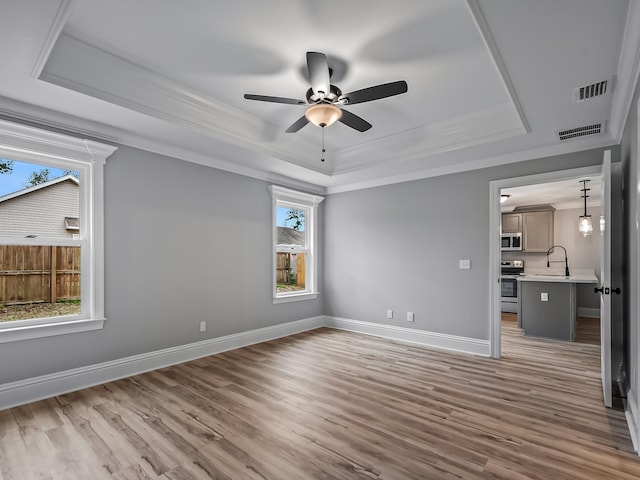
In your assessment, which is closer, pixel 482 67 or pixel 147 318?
pixel 482 67

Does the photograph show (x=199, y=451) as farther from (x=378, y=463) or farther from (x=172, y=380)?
(x=172, y=380)

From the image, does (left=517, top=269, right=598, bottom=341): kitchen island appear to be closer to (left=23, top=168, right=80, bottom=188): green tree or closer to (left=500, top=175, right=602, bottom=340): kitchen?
(left=500, top=175, right=602, bottom=340): kitchen

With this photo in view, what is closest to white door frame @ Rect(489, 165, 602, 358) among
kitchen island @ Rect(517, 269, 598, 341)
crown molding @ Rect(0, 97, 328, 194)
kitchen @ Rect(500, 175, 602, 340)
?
kitchen island @ Rect(517, 269, 598, 341)

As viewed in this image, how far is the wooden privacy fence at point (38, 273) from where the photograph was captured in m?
2.88

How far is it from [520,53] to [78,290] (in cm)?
418

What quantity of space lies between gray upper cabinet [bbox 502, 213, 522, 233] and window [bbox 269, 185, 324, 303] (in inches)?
195

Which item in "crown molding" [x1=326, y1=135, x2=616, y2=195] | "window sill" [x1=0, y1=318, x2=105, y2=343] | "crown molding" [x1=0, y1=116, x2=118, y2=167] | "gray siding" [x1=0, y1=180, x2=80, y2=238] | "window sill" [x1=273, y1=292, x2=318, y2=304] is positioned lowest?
"window sill" [x1=273, y1=292, x2=318, y2=304]

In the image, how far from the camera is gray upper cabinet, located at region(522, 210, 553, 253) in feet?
24.7

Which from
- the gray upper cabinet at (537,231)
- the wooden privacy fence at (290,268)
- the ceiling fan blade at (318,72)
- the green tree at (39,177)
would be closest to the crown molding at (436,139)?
the wooden privacy fence at (290,268)

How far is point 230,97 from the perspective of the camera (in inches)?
128

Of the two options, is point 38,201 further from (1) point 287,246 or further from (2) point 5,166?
(1) point 287,246

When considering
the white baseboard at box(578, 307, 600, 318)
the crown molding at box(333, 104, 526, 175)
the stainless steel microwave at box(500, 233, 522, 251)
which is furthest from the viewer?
the stainless steel microwave at box(500, 233, 522, 251)

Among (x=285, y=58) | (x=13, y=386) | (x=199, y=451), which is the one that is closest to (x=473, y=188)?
(x=285, y=58)

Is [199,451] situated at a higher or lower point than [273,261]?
lower
